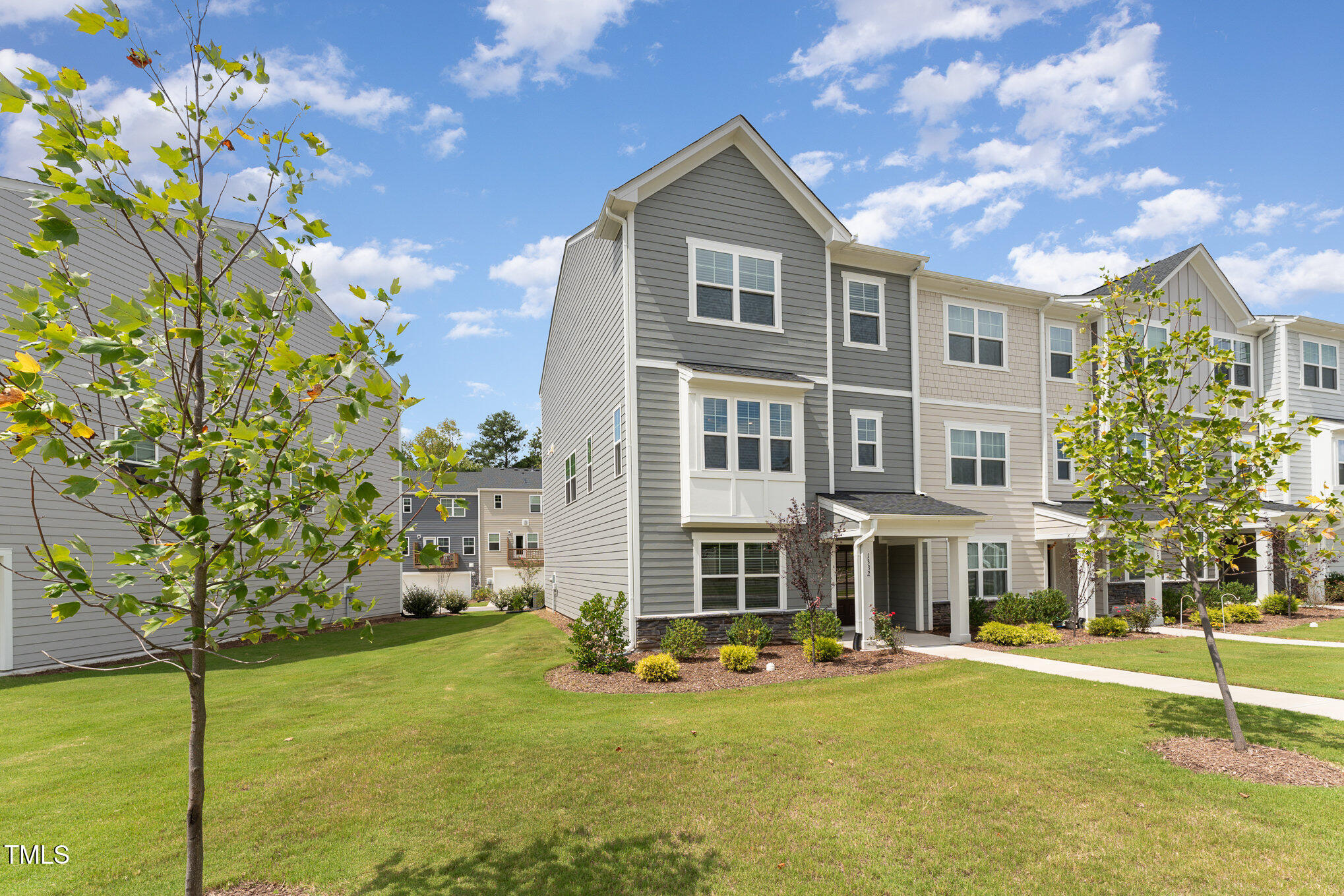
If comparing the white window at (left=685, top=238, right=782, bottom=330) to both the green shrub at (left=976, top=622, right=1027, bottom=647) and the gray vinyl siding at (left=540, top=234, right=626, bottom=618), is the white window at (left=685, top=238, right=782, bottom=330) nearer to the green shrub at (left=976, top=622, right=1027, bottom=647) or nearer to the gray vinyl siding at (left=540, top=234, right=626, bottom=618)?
the gray vinyl siding at (left=540, top=234, right=626, bottom=618)

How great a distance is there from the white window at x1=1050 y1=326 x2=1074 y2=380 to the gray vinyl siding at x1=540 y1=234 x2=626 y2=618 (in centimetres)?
1290

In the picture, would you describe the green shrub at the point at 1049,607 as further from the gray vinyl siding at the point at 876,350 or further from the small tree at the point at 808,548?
the gray vinyl siding at the point at 876,350

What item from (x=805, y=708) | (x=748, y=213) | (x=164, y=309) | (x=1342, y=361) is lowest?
(x=805, y=708)

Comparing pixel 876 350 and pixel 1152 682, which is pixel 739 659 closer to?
pixel 1152 682

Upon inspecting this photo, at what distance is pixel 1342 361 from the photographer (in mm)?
24969

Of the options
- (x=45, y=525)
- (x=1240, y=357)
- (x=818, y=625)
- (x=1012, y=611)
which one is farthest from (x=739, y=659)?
(x=1240, y=357)

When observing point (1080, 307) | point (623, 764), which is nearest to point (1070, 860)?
point (623, 764)

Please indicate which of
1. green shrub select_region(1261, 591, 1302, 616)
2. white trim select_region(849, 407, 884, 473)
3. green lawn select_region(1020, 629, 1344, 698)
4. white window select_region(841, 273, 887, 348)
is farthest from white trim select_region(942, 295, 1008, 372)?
green shrub select_region(1261, 591, 1302, 616)

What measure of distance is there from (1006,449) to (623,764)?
51.7 ft

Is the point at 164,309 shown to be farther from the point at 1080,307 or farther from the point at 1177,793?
the point at 1080,307

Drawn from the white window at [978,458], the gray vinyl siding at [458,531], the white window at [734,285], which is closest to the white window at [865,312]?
the white window at [734,285]

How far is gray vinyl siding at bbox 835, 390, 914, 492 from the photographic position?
16891 mm

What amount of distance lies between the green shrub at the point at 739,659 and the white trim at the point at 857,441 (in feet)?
19.9

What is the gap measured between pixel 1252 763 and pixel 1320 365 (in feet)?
80.0
